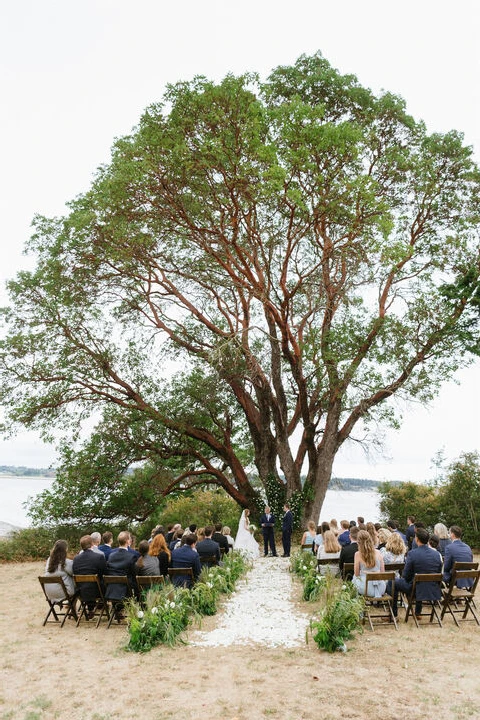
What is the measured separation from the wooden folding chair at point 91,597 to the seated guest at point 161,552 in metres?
0.88

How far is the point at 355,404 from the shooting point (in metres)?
15.9

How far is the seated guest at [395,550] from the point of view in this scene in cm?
797

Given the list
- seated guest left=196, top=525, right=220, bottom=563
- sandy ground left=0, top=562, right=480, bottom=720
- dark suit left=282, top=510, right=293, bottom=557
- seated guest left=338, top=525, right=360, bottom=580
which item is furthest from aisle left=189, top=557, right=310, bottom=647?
dark suit left=282, top=510, right=293, bottom=557

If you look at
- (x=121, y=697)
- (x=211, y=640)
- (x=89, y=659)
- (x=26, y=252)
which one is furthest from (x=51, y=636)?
(x=26, y=252)

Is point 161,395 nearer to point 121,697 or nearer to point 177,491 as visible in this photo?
point 177,491

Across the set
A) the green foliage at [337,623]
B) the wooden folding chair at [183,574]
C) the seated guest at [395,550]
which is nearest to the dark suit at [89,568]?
the wooden folding chair at [183,574]

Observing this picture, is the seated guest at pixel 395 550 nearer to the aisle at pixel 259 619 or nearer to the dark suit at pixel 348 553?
the dark suit at pixel 348 553

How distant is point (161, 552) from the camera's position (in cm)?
820

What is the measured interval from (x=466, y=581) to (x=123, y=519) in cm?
1248

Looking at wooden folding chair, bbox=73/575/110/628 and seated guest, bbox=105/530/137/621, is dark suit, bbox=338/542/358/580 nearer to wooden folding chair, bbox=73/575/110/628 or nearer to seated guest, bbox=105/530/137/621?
seated guest, bbox=105/530/137/621

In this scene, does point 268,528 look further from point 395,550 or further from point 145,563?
point 145,563

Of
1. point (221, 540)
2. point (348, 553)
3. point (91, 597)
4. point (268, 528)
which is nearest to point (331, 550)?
point (348, 553)

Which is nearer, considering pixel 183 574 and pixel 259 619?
pixel 259 619

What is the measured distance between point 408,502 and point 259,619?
12.4 m
